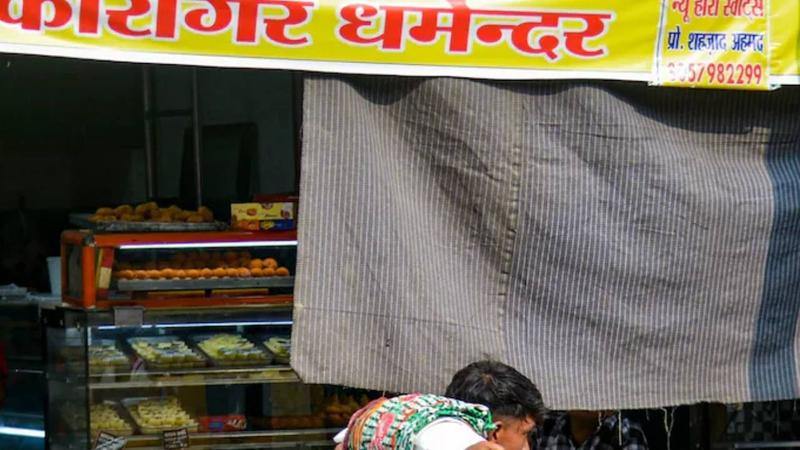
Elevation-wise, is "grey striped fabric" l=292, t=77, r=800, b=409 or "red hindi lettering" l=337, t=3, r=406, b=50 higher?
"red hindi lettering" l=337, t=3, r=406, b=50

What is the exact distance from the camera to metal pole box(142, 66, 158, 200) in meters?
8.26

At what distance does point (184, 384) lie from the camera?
6.61 metres

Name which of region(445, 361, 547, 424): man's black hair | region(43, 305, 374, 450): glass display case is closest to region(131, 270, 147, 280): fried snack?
region(43, 305, 374, 450): glass display case

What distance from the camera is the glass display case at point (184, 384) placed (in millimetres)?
6410

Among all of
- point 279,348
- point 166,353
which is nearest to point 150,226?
point 166,353

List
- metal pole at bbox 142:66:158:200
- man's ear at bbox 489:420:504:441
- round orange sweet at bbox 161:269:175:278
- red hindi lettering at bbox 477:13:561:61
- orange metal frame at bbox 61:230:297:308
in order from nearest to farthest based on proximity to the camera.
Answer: man's ear at bbox 489:420:504:441, red hindi lettering at bbox 477:13:561:61, orange metal frame at bbox 61:230:297:308, round orange sweet at bbox 161:269:175:278, metal pole at bbox 142:66:158:200

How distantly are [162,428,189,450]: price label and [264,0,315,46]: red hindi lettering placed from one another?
2159 millimetres

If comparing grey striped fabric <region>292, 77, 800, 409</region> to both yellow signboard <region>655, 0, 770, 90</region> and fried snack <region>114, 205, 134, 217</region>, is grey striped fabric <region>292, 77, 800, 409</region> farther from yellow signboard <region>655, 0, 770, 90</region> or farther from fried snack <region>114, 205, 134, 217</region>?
fried snack <region>114, 205, 134, 217</region>

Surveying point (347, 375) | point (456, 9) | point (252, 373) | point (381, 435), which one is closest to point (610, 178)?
point (456, 9)

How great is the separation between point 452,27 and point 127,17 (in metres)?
1.23

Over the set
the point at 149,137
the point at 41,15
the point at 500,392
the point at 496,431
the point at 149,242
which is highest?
the point at 41,15

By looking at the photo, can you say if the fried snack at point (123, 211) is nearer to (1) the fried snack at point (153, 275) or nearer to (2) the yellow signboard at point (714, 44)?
(1) the fried snack at point (153, 275)

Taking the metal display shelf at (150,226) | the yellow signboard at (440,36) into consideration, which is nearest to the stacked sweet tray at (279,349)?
the metal display shelf at (150,226)

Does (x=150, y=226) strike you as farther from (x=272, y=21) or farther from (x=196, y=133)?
(x=196, y=133)
